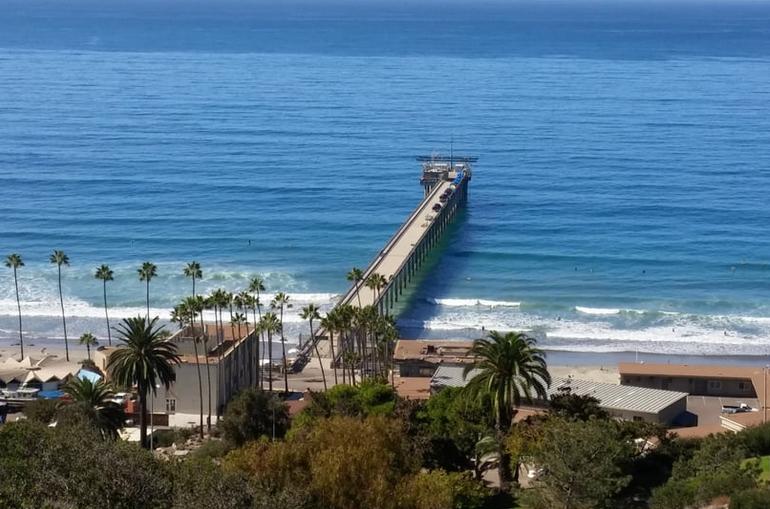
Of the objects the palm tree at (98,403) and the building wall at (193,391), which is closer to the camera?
the palm tree at (98,403)

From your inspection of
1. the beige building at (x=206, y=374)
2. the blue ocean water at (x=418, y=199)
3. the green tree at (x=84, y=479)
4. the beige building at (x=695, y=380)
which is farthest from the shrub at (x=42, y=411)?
the beige building at (x=695, y=380)

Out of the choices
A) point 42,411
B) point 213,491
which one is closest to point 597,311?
point 42,411

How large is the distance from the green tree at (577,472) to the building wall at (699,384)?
27.7 metres

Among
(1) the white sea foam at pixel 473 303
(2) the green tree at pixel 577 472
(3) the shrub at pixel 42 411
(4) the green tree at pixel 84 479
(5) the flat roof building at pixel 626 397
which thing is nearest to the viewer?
(4) the green tree at pixel 84 479

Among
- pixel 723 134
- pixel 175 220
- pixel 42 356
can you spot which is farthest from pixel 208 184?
pixel 723 134

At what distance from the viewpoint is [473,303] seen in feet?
285

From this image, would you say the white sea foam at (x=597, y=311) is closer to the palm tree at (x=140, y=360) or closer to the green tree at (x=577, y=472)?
the palm tree at (x=140, y=360)

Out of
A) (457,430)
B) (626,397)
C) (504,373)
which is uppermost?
(504,373)

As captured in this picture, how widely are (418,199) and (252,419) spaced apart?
69.5 m

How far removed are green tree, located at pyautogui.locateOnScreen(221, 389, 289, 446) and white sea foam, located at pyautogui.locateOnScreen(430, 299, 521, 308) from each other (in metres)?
35.9

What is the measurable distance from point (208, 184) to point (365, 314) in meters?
61.0

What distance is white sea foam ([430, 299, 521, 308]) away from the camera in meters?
86.1

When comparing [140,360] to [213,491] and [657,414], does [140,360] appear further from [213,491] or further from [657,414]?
[657,414]

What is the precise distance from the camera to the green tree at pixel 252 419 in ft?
165
